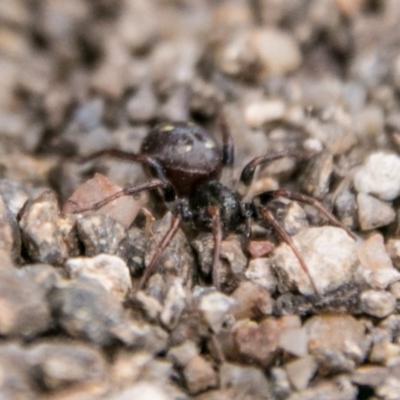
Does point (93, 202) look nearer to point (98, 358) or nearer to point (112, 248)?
point (112, 248)

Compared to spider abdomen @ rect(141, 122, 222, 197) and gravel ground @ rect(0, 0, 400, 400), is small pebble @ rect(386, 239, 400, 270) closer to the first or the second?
gravel ground @ rect(0, 0, 400, 400)

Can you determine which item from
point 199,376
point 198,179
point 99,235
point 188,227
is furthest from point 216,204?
point 199,376

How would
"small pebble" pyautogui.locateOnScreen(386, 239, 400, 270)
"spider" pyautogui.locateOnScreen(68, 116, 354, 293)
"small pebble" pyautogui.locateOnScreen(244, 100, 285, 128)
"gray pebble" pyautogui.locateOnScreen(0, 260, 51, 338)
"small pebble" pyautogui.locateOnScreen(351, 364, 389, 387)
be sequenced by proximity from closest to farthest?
"gray pebble" pyautogui.locateOnScreen(0, 260, 51, 338)
"small pebble" pyautogui.locateOnScreen(351, 364, 389, 387)
"small pebble" pyautogui.locateOnScreen(386, 239, 400, 270)
"spider" pyautogui.locateOnScreen(68, 116, 354, 293)
"small pebble" pyautogui.locateOnScreen(244, 100, 285, 128)

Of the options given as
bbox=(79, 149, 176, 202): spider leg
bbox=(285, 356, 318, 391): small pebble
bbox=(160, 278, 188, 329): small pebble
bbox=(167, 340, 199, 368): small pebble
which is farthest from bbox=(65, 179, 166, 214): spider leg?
bbox=(285, 356, 318, 391): small pebble

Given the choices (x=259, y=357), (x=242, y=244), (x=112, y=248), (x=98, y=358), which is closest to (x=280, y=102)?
(x=242, y=244)

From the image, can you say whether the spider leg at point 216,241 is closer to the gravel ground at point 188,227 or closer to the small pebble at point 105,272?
the gravel ground at point 188,227

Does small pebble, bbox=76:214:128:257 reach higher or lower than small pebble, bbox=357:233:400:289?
higher

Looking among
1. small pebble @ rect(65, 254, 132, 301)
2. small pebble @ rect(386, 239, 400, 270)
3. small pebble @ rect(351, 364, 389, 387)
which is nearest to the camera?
small pebble @ rect(351, 364, 389, 387)

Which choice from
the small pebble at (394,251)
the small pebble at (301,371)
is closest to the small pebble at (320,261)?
the small pebble at (394,251)

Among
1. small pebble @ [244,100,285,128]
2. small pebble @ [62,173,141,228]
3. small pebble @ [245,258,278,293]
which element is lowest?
small pebble @ [245,258,278,293]
